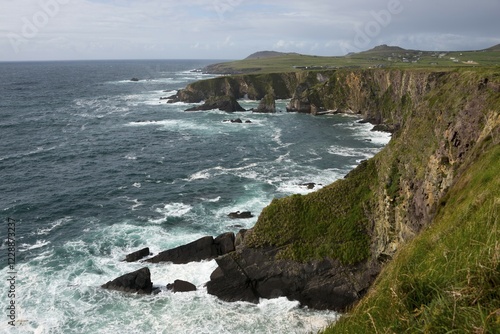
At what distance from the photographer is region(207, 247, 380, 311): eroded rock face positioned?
104 feet

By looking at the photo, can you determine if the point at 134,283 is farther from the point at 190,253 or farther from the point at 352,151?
the point at 352,151

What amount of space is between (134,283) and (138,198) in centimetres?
2272

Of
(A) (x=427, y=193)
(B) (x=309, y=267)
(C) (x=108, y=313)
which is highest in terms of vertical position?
(A) (x=427, y=193)

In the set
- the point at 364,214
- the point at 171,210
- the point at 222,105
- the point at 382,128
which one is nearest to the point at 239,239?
the point at 364,214

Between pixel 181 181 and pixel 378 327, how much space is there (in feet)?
187

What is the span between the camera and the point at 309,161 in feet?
234

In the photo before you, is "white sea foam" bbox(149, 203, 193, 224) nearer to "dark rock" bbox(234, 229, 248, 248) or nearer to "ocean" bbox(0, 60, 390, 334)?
"ocean" bbox(0, 60, 390, 334)

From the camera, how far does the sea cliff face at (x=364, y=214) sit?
30.0 meters

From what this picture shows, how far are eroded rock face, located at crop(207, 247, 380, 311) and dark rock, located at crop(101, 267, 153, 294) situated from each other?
550 centimetres

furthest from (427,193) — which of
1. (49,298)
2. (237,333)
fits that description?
(49,298)

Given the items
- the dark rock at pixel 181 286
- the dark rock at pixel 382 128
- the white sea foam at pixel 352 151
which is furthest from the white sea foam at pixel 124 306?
the dark rock at pixel 382 128

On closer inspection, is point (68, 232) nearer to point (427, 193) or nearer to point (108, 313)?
point (108, 313)

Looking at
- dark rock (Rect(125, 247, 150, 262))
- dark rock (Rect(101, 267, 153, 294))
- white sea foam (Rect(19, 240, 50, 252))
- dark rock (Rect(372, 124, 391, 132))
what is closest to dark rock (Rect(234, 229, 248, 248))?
dark rock (Rect(101, 267, 153, 294))

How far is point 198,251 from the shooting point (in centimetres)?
3847
